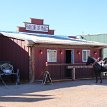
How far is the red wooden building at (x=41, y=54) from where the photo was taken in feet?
81.4

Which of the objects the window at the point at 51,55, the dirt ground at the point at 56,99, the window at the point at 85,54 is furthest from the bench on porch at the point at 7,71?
the window at the point at 85,54

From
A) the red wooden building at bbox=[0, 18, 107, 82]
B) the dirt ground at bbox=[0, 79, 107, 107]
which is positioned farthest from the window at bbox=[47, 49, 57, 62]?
the dirt ground at bbox=[0, 79, 107, 107]

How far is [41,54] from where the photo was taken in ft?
83.9

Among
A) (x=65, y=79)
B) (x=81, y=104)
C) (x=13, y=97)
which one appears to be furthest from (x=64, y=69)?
(x=81, y=104)

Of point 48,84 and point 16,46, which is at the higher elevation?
point 16,46

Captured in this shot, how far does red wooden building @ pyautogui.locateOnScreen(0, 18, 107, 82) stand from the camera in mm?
24797

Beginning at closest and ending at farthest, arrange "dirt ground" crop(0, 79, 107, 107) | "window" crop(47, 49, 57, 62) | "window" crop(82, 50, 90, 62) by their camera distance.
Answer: "dirt ground" crop(0, 79, 107, 107), "window" crop(47, 49, 57, 62), "window" crop(82, 50, 90, 62)

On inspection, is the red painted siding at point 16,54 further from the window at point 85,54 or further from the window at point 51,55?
the window at point 85,54

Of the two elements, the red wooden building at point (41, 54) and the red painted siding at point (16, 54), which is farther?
the red painted siding at point (16, 54)

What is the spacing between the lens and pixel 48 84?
23.5 m

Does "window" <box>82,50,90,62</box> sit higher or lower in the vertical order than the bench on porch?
higher

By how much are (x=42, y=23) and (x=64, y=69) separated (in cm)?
736

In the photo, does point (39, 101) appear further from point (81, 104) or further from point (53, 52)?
point (53, 52)

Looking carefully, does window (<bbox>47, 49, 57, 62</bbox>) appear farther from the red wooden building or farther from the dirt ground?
the dirt ground
